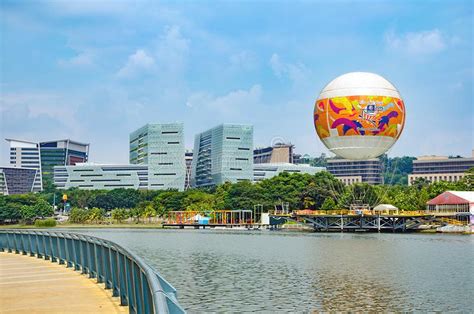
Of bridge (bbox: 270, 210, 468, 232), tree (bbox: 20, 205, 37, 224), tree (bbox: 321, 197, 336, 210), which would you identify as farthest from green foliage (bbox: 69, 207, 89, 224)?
bridge (bbox: 270, 210, 468, 232)

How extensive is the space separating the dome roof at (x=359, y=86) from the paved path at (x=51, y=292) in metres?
58.0

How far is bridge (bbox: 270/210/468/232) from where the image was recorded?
105m

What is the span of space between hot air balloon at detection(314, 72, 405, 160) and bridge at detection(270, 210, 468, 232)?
2857 centimetres

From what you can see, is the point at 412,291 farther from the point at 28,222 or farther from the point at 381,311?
the point at 28,222

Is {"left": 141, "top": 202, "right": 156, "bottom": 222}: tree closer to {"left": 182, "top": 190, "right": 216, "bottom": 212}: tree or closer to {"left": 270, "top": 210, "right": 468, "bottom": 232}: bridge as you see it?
{"left": 182, "top": 190, "right": 216, "bottom": 212}: tree

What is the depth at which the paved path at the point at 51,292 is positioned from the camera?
13984mm

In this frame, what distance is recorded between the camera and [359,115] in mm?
75312

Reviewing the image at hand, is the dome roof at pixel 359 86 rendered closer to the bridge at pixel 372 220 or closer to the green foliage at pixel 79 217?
the bridge at pixel 372 220

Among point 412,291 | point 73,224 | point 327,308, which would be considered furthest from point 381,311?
point 73,224

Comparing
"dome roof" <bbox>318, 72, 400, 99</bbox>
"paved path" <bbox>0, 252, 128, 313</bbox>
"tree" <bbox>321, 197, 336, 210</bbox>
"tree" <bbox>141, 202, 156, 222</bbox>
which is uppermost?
"dome roof" <bbox>318, 72, 400, 99</bbox>

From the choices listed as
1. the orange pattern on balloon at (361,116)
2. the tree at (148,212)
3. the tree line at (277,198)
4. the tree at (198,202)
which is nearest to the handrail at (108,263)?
the orange pattern on balloon at (361,116)

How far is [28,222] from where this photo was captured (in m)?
180

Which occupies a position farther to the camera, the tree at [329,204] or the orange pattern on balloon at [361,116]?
the tree at [329,204]

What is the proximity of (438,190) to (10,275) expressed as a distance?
112 meters
